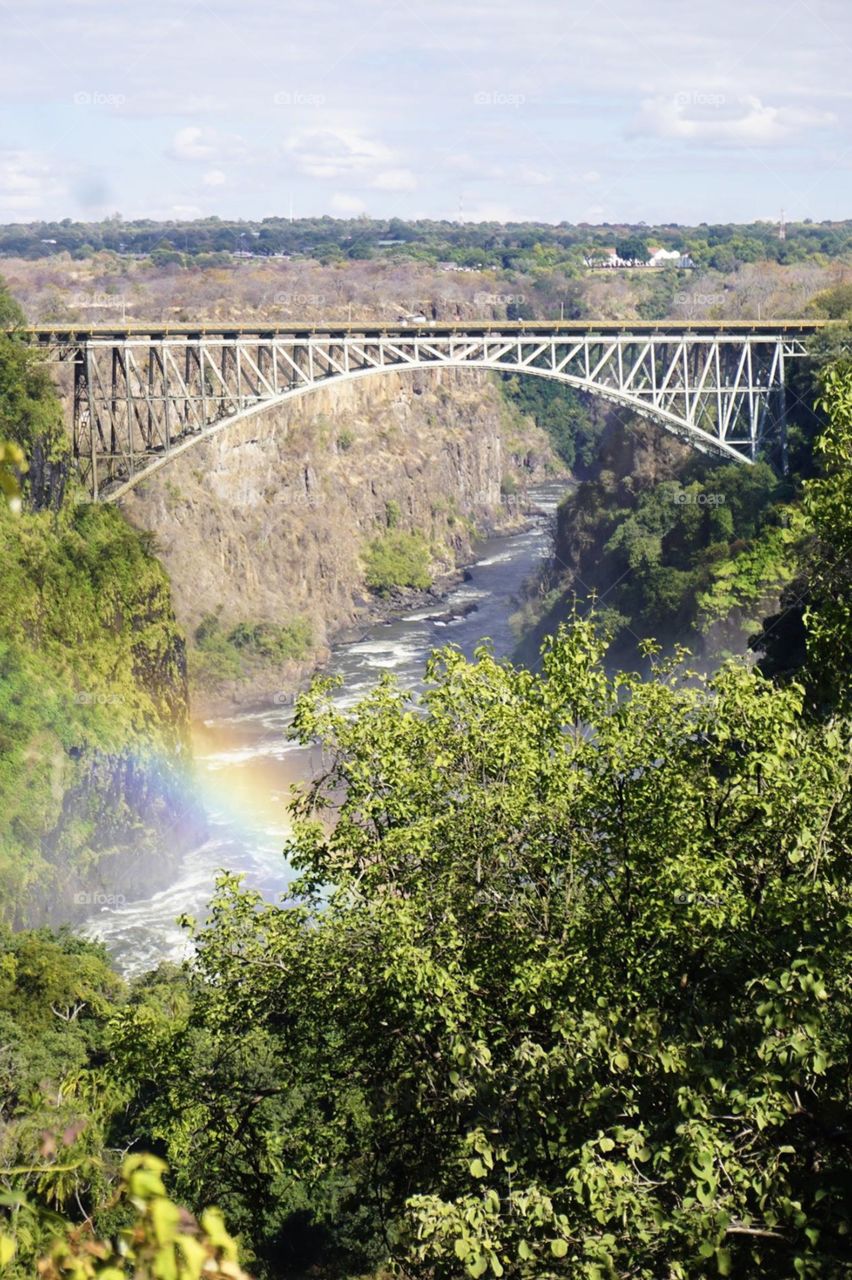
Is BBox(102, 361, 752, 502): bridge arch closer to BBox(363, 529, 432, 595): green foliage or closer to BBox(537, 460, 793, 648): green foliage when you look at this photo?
BBox(537, 460, 793, 648): green foliage

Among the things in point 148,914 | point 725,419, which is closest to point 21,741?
point 148,914

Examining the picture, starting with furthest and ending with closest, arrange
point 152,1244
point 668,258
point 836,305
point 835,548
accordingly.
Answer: point 668,258
point 836,305
point 835,548
point 152,1244

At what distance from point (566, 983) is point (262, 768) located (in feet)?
132

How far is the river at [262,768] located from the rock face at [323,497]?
2.64 m

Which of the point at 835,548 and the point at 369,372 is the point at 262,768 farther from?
the point at 835,548

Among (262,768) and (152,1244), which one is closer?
(152,1244)

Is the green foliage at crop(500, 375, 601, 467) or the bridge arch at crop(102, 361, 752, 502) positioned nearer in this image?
the bridge arch at crop(102, 361, 752, 502)

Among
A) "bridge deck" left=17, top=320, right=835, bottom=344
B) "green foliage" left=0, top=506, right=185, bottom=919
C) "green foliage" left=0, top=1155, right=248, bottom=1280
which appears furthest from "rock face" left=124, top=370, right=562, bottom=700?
"green foliage" left=0, top=1155, right=248, bottom=1280

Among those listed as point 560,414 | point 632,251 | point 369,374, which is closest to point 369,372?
point 369,374

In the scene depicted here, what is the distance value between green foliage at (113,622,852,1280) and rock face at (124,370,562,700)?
159ft

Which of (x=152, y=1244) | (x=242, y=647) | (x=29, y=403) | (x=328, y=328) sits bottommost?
(x=242, y=647)

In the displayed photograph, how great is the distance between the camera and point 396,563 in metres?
78.0

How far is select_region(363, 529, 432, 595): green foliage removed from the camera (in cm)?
7644

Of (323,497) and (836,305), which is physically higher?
(836,305)
